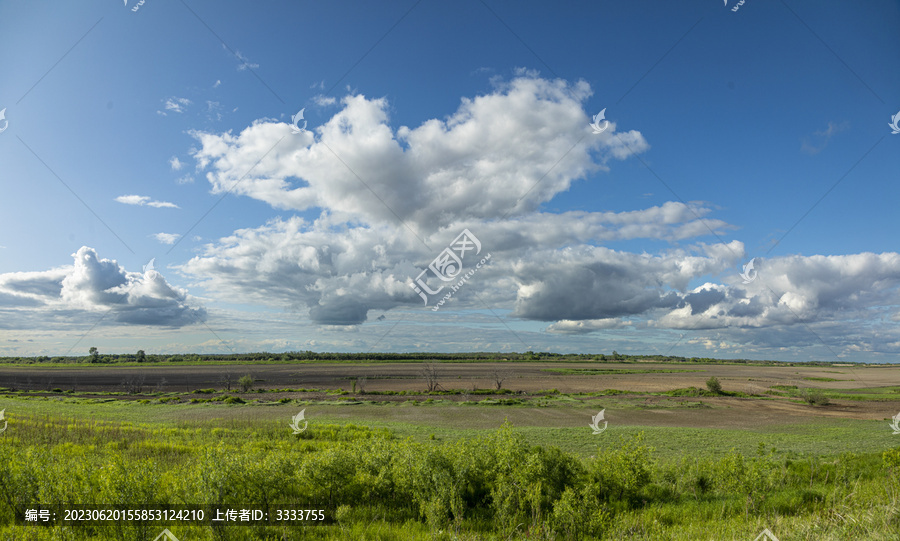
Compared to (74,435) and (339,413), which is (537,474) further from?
(339,413)

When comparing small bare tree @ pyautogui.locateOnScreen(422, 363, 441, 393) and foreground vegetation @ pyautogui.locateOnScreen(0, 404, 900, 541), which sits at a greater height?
foreground vegetation @ pyautogui.locateOnScreen(0, 404, 900, 541)

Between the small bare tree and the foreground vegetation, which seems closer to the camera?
the foreground vegetation

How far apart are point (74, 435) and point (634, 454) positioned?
2700cm

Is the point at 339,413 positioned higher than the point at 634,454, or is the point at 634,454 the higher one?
the point at 634,454

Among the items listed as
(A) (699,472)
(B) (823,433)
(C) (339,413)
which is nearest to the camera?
(A) (699,472)

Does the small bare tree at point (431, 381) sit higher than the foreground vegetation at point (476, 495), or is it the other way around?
the foreground vegetation at point (476, 495)

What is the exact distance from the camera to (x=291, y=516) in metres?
9.77

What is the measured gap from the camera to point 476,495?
11781mm

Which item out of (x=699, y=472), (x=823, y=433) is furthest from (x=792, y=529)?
(x=823, y=433)

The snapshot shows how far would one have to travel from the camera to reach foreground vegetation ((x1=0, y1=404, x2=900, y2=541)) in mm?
8719

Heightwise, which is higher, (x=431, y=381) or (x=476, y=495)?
(x=476, y=495)

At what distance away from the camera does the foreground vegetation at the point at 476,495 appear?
8.72 m

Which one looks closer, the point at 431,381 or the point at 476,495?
the point at 476,495

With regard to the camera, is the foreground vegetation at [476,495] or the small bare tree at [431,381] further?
the small bare tree at [431,381]
